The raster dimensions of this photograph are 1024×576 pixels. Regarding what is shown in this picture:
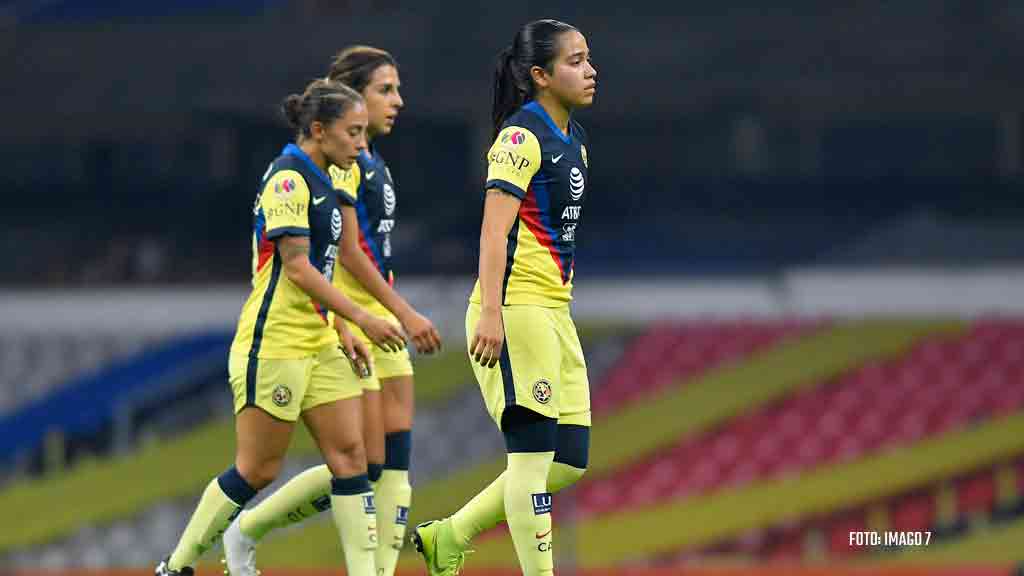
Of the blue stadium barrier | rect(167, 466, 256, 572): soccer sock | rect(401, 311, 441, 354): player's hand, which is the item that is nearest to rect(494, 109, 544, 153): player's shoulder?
rect(401, 311, 441, 354): player's hand

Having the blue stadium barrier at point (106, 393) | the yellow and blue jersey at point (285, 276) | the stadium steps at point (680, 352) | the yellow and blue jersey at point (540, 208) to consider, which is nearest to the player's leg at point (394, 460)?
the yellow and blue jersey at point (285, 276)

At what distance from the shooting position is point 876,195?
1889cm

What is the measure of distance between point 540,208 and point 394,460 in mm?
1370

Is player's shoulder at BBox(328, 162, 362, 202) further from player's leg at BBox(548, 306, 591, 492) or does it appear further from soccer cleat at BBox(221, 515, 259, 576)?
soccer cleat at BBox(221, 515, 259, 576)

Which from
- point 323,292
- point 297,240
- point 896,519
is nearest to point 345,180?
point 297,240

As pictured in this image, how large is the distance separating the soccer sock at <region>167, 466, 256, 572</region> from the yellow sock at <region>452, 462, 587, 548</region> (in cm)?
82

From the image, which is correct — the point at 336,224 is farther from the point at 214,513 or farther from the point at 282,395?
the point at 214,513

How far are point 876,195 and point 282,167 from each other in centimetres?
1349

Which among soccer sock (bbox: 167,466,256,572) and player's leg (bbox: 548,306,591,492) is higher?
player's leg (bbox: 548,306,591,492)

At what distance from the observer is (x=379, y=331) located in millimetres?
5949

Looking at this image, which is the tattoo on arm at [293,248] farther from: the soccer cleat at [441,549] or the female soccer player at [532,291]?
the soccer cleat at [441,549]

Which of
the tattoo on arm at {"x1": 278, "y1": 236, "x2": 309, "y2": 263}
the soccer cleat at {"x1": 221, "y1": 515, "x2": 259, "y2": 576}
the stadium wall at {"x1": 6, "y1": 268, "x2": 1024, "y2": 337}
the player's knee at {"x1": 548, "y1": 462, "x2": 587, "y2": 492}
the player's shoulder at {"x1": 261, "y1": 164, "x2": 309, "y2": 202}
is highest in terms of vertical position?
the stadium wall at {"x1": 6, "y1": 268, "x2": 1024, "y2": 337}

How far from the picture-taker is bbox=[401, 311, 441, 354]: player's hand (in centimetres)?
A: 587

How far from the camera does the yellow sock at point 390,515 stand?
664 centimetres
